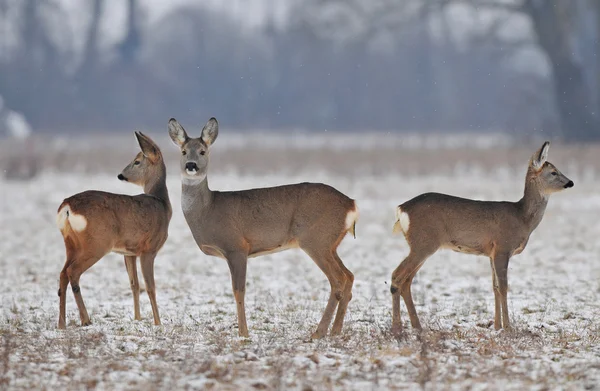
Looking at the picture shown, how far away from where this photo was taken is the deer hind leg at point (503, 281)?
8.30 metres

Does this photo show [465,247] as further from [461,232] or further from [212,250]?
[212,250]

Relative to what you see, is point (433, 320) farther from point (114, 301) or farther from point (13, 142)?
point (13, 142)

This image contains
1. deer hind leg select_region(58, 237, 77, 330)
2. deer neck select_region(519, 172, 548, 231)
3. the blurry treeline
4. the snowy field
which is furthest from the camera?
the blurry treeline

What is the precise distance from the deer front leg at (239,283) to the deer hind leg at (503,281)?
2.23 meters

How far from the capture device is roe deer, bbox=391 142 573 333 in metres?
8.34

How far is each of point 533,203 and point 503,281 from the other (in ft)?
2.90

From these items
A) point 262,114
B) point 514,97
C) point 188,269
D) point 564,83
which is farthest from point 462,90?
point 188,269

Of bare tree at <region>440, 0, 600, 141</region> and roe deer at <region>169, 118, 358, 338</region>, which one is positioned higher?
bare tree at <region>440, 0, 600, 141</region>

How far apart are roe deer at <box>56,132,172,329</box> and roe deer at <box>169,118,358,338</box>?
67 centimetres

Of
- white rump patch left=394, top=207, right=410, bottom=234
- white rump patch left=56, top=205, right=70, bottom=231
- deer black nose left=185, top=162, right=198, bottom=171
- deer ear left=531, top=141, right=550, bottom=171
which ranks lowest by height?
white rump patch left=394, top=207, right=410, bottom=234

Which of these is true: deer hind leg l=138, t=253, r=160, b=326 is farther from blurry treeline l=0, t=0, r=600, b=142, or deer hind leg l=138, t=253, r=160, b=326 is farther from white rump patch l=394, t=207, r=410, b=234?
blurry treeline l=0, t=0, r=600, b=142

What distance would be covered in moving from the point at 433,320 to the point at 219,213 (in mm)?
2173

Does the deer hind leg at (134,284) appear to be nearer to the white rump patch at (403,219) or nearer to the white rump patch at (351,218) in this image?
the white rump patch at (351,218)

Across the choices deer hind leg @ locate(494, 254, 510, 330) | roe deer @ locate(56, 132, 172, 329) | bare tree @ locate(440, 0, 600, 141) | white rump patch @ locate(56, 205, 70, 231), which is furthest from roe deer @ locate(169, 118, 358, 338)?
bare tree @ locate(440, 0, 600, 141)
